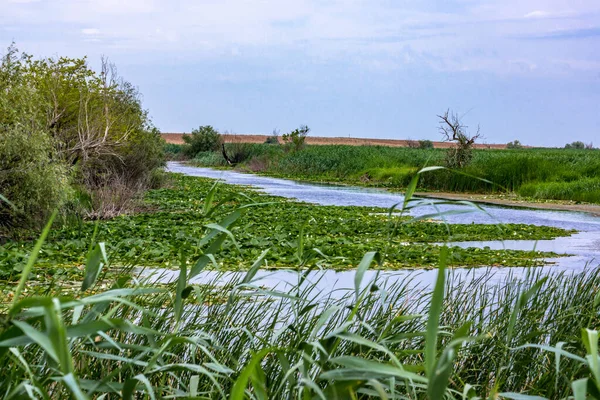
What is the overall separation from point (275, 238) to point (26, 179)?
4114 mm

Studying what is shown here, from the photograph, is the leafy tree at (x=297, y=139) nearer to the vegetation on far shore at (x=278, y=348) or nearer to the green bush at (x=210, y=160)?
the green bush at (x=210, y=160)

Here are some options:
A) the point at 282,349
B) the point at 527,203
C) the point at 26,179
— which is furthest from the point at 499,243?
the point at 282,349

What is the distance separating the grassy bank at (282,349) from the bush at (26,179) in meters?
8.26

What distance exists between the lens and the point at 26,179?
1216 cm

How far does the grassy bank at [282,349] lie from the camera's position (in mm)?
1885

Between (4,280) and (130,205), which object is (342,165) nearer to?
(130,205)

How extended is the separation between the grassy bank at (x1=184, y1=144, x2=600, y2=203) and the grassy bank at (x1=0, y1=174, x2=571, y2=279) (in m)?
5.54

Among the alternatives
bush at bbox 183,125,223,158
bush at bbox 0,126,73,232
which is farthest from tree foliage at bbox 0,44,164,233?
bush at bbox 183,125,223,158

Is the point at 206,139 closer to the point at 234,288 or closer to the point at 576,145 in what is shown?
the point at 576,145

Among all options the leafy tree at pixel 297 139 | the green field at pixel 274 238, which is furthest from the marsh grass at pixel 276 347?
the leafy tree at pixel 297 139

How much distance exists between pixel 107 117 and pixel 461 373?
1489 cm

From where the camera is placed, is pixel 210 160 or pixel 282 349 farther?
pixel 210 160

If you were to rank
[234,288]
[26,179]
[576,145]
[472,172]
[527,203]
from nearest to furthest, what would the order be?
[234,288] → [26,179] → [527,203] → [472,172] → [576,145]

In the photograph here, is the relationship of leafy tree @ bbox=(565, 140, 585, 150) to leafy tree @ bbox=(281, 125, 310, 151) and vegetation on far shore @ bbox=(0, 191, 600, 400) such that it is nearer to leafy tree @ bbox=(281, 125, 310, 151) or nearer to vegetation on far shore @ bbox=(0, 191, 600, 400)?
leafy tree @ bbox=(281, 125, 310, 151)
